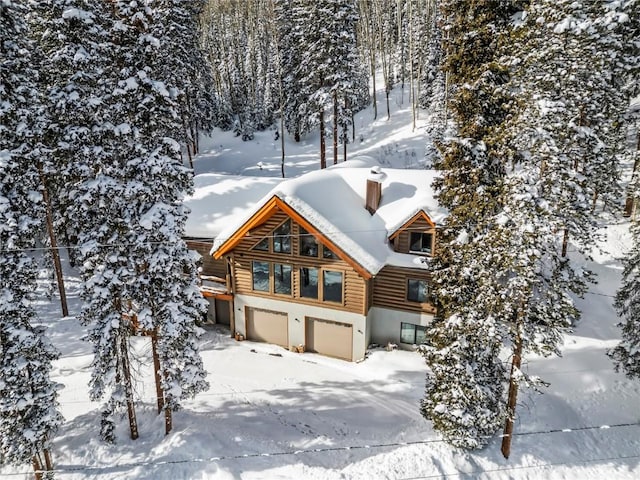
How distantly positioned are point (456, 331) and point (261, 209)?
10.3 m

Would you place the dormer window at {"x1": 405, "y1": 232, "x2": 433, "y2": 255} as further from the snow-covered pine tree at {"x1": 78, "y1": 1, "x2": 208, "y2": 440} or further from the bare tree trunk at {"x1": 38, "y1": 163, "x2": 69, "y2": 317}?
the bare tree trunk at {"x1": 38, "y1": 163, "x2": 69, "y2": 317}

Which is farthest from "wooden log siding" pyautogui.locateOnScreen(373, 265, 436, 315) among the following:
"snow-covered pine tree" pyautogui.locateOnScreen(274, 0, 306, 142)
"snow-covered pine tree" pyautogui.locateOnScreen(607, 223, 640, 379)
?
"snow-covered pine tree" pyautogui.locateOnScreen(274, 0, 306, 142)

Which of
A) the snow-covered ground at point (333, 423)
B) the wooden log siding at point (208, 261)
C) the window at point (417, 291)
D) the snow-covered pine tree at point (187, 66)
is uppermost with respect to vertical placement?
the snow-covered pine tree at point (187, 66)

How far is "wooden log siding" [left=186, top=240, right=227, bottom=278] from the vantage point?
22.6 meters

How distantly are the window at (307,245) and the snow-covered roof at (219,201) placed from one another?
14.5ft

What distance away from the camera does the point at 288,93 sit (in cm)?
4478

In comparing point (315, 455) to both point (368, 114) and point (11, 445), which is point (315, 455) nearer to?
point (11, 445)

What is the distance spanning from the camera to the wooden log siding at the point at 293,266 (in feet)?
64.3

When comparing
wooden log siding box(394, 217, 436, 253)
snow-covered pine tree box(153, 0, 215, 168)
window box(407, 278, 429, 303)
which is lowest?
window box(407, 278, 429, 303)

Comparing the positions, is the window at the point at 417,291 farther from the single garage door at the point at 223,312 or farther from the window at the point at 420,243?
the single garage door at the point at 223,312

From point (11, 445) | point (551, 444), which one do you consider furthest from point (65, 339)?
point (551, 444)

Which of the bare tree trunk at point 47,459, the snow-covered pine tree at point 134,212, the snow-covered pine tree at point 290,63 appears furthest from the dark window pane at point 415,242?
the snow-covered pine tree at point 290,63

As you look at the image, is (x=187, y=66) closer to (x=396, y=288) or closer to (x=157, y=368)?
(x=396, y=288)

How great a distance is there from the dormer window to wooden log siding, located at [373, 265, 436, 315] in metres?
0.99
